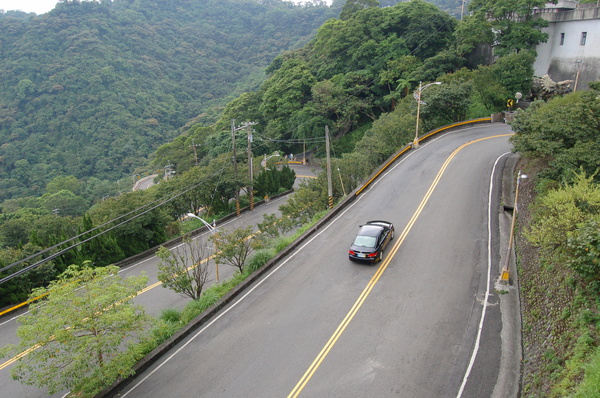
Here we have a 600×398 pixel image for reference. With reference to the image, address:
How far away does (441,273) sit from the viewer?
15.7 meters

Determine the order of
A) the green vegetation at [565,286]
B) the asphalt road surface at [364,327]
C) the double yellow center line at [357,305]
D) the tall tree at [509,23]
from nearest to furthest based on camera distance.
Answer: the green vegetation at [565,286], the asphalt road surface at [364,327], the double yellow center line at [357,305], the tall tree at [509,23]

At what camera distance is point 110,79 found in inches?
3693

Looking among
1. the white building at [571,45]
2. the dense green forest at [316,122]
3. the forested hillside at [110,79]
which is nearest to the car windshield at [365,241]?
the dense green forest at [316,122]

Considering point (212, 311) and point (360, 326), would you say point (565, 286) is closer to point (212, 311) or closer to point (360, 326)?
point (360, 326)

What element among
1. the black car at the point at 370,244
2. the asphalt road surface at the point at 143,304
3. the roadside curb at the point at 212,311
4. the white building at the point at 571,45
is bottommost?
→ the asphalt road surface at the point at 143,304

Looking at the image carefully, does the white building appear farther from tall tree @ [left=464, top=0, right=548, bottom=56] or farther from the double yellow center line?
the double yellow center line

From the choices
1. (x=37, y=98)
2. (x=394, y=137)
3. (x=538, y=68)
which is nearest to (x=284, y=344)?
(x=394, y=137)

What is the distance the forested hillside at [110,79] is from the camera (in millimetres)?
82688

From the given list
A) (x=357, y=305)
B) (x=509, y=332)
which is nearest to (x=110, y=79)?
(x=357, y=305)

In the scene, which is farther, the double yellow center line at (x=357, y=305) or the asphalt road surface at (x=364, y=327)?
the double yellow center line at (x=357, y=305)

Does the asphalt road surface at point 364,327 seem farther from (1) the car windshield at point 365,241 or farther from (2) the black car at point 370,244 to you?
(1) the car windshield at point 365,241

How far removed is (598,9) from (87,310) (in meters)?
47.0

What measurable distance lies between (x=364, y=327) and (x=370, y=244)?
15.3 feet

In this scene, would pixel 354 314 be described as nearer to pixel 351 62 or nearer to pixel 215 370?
pixel 215 370
